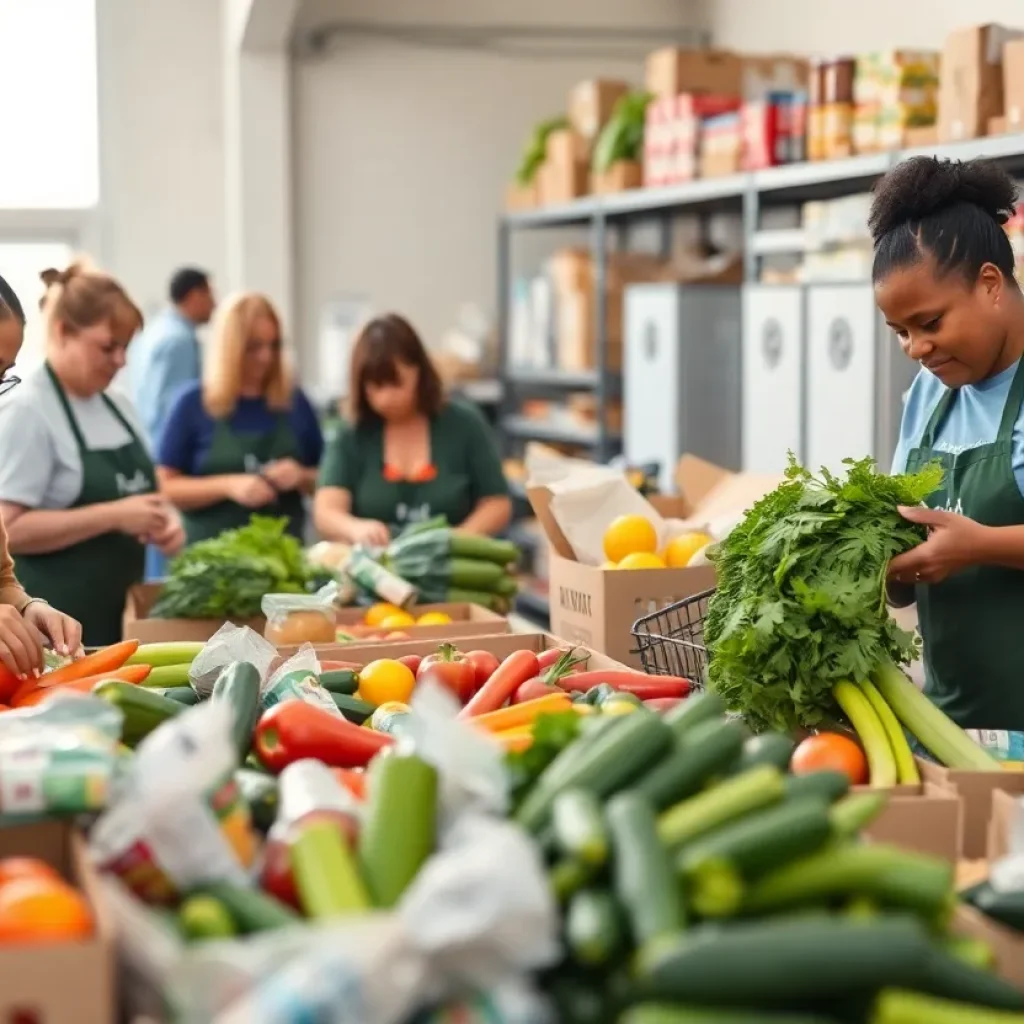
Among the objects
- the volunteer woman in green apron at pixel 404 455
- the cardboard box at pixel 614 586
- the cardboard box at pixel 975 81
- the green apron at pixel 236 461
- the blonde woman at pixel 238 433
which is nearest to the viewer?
the cardboard box at pixel 614 586

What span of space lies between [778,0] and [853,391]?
4.27 meters

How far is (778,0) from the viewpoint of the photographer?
880 cm

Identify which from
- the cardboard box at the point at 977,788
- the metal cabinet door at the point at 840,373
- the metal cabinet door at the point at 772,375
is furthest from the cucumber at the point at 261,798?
the metal cabinet door at the point at 772,375

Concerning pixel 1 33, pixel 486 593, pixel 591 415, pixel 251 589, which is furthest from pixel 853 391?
pixel 1 33

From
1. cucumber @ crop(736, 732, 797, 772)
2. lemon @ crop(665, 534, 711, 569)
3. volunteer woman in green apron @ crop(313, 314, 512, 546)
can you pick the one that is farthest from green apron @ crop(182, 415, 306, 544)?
cucumber @ crop(736, 732, 797, 772)

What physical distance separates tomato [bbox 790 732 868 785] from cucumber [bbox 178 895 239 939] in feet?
2.93

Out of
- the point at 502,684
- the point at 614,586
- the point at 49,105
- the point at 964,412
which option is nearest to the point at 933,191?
the point at 964,412

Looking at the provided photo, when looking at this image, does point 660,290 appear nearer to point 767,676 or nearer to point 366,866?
point 767,676

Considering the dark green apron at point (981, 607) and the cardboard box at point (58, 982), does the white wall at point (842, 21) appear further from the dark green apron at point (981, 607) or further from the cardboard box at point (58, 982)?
the cardboard box at point (58, 982)

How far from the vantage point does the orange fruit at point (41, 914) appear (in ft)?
4.71

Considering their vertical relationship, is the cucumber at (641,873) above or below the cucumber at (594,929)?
above

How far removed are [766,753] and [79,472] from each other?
277 centimetres

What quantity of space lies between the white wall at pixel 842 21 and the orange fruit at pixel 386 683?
504 centimetres

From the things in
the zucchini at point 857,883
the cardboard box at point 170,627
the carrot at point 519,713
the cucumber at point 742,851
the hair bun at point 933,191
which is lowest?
the cardboard box at point 170,627
